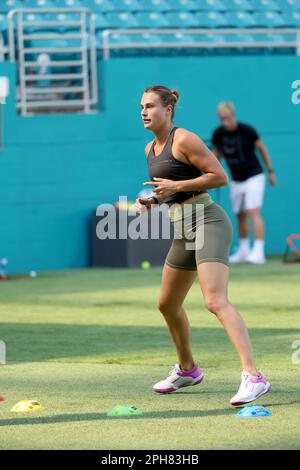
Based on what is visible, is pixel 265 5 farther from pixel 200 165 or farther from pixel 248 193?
pixel 200 165

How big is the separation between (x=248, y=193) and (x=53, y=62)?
346 cm

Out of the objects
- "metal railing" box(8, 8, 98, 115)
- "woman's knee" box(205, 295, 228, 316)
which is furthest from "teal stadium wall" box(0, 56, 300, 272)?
"woman's knee" box(205, 295, 228, 316)

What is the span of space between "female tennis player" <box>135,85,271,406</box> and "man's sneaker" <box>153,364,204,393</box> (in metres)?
0.22

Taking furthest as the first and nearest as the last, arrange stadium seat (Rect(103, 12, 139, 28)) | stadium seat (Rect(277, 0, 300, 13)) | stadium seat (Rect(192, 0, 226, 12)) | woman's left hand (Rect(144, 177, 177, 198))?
stadium seat (Rect(277, 0, 300, 13)), stadium seat (Rect(192, 0, 226, 12)), stadium seat (Rect(103, 12, 139, 28)), woman's left hand (Rect(144, 177, 177, 198))

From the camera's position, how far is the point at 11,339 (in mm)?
10797

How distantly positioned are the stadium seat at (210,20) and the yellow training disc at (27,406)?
13606 mm

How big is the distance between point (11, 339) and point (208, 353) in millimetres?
2002

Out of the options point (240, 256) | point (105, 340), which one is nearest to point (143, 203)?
point (105, 340)

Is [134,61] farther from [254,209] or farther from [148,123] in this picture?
[148,123]

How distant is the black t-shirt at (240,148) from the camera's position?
17.3m

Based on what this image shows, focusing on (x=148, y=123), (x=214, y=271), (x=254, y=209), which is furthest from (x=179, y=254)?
(x=254, y=209)

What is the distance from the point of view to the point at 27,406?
291 inches

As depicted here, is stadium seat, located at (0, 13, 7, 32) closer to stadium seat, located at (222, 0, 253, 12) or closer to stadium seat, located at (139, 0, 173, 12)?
stadium seat, located at (139, 0, 173, 12)

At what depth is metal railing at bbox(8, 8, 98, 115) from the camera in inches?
676
